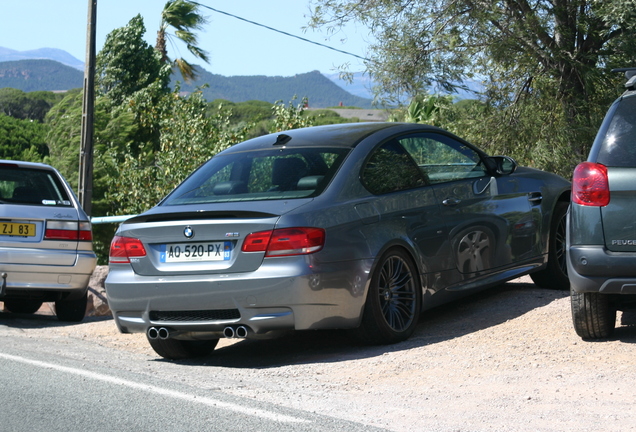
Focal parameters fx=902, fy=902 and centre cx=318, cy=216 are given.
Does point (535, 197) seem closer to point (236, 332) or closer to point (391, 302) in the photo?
point (391, 302)

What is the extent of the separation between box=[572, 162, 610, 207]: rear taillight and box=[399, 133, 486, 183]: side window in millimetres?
1561

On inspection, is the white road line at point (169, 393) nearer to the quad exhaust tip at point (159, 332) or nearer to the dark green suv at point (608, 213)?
the quad exhaust tip at point (159, 332)

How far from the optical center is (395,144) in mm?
7035

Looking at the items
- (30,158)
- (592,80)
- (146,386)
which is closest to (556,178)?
(146,386)

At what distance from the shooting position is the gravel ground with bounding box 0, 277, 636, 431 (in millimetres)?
4609

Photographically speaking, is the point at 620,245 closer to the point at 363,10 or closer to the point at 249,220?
the point at 249,220

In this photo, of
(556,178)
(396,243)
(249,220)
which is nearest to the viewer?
(249,220)

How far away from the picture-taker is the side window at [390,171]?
6.61 m

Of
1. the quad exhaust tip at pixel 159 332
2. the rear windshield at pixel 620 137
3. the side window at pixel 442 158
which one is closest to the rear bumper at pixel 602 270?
the rear windshield at pixel 620 137

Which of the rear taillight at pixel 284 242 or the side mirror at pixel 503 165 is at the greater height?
the side mirror at pixel 503 165

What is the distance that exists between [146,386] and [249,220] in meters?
1.25

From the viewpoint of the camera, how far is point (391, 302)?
6504mm

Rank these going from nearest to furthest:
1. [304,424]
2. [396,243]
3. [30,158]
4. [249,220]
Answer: [304,424], [249,220], [396,243], [30,158]

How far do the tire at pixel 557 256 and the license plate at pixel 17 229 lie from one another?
5.04 metres
